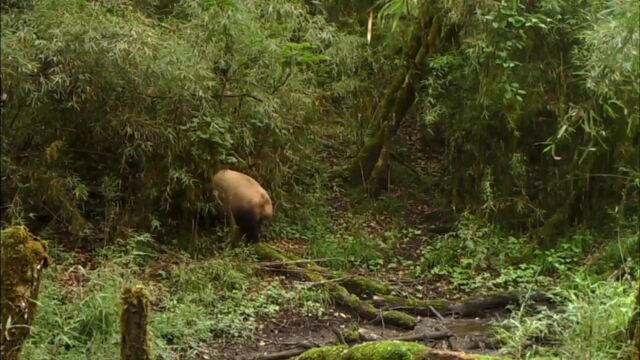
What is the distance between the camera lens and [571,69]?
6.89 m

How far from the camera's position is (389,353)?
3875 millimetres

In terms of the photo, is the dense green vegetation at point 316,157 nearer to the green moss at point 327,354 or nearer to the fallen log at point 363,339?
the fallen log at point 363,339

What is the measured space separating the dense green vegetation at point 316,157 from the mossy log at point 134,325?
1351 mm

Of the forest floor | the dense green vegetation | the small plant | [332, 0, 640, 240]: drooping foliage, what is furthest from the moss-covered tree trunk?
the small plant

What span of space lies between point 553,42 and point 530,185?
141cm

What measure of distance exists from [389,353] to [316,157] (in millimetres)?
5127

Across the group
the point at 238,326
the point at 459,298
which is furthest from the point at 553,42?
the point at 238,326

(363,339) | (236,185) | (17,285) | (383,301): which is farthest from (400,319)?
(17,285)

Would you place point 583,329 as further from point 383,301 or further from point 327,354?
point 383,301

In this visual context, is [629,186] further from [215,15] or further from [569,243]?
[215,15]

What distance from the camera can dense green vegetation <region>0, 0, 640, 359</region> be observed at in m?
5.05

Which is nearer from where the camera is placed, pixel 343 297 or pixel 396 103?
pixel 343 297

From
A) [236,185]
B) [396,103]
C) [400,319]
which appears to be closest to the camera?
[400,319]

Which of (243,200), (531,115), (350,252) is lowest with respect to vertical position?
(350,252)
